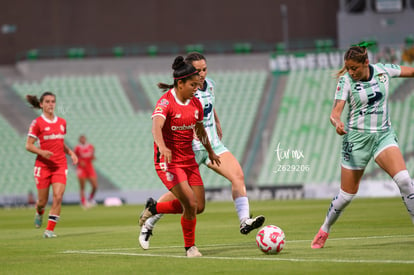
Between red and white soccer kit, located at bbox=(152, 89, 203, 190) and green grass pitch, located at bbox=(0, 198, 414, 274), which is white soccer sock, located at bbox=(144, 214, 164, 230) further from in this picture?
red and white soccer kit, located at bbox=(152, 89, 203, 190)

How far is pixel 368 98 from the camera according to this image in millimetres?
10945

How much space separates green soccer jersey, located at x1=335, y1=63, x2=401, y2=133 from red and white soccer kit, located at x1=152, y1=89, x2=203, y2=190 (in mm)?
1903

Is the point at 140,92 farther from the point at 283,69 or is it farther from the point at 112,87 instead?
the point at 283,69

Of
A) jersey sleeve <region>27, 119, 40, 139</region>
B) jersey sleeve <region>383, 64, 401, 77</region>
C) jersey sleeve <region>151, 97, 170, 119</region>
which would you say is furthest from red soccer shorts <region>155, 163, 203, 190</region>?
jersey sleeve <region>27, 119, 40, 139</region>

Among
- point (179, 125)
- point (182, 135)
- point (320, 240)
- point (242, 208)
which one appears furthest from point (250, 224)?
point (179, 125)

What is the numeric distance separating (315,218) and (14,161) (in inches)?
884

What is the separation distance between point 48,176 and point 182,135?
20.4ft

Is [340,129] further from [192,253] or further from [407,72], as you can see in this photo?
[192,253]

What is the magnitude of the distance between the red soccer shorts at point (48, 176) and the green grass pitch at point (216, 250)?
0.99 metres

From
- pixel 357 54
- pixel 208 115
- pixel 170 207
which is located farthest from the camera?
pixel 208 115

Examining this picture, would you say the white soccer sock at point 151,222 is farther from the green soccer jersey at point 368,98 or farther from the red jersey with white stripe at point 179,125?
the green soccer jersey at point 368,98

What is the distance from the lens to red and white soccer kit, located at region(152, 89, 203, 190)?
10461mm

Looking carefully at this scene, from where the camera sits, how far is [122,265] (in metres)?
9.81

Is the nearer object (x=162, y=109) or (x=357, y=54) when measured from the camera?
(x=162, y=109)
